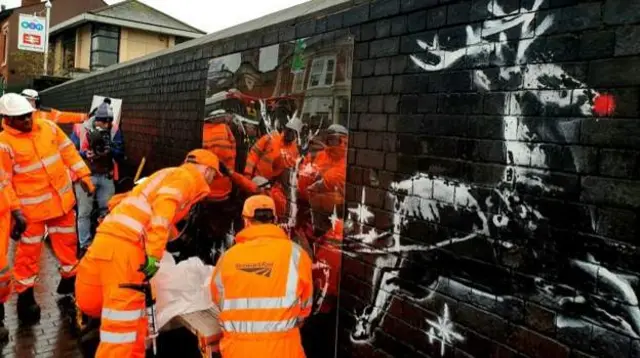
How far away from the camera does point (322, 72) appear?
152 inches

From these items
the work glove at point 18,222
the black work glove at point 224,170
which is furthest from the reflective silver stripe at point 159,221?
the work glove at point 18,222

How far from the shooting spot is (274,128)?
180 inches

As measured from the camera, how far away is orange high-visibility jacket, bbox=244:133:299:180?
4.36m

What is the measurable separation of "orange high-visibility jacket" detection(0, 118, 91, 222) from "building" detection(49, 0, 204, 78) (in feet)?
67.9

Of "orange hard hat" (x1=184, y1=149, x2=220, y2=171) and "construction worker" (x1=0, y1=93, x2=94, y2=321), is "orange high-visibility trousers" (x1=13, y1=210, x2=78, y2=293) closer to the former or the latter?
"construction worker" (x1=0, y1=93, x2=94, y2=321)

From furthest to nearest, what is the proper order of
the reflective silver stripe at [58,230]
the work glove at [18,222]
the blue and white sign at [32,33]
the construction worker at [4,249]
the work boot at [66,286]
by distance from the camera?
the blue and white sign at [32,33] < the work boot at [66,286] < the reflective silver stripe at [58,230] < the work glove at [18,222] < the construction worker at [4,249]

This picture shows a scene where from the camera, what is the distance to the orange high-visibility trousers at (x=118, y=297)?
3.67 meters

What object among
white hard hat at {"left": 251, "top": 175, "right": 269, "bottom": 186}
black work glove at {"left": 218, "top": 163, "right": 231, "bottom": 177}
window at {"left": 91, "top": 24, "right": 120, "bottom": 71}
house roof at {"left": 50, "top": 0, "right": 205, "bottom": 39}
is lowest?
white hard hat at {"left": 251, "top": 175, "right": 269, "bottom": 186}

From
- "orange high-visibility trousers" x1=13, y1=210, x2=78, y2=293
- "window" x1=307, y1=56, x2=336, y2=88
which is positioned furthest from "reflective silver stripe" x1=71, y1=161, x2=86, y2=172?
"window" x1=307, y1=56, x2=336, y2=88

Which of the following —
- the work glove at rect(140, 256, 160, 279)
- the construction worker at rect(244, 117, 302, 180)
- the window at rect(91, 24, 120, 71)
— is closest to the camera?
the work glove at rect(140, 256, 160, 279)

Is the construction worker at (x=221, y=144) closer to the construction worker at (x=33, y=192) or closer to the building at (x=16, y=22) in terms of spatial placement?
the construction worker at (x=33, y=192)

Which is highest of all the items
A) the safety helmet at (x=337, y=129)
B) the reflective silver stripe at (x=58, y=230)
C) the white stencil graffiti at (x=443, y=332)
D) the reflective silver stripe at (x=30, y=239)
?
the safety helmet at (x=337, y=129)

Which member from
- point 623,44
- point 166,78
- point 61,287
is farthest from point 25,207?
point 623,44

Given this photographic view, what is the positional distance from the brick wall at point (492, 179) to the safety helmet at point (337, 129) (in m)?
0.08
